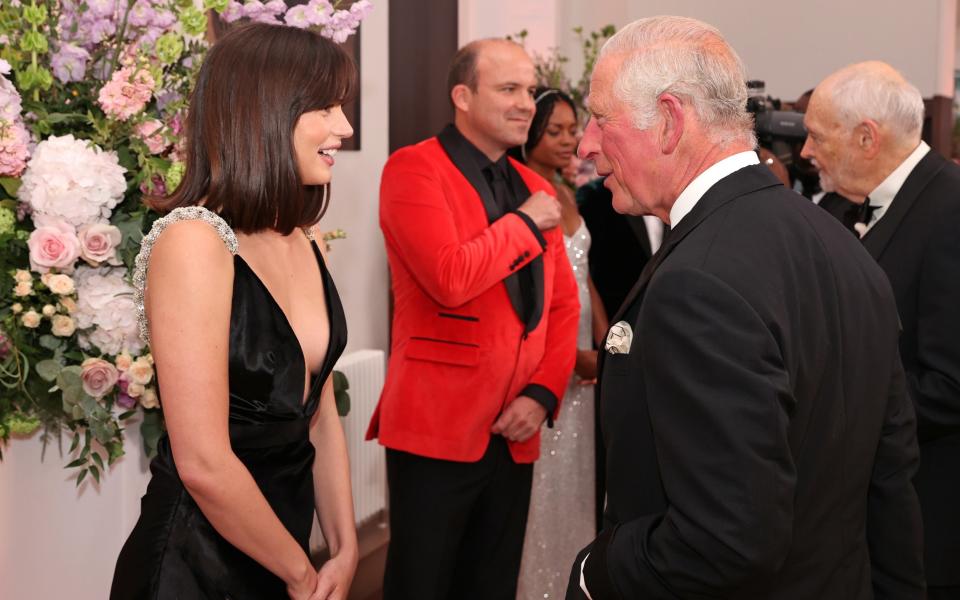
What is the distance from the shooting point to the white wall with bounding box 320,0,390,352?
3.89 metres

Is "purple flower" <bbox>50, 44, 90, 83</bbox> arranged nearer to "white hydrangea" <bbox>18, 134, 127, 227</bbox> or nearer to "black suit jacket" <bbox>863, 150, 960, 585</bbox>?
"white hydrangea" <bbox>18, 134, 127, 227</bbox>

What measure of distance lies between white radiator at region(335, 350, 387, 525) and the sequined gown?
27.0 inches

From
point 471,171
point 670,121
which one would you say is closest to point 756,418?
point 670,121

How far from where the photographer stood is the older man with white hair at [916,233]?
7.33 ft

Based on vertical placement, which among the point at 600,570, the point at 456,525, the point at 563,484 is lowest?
the point at 563,484

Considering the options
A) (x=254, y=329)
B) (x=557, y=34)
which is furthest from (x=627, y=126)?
(x=557, y=34)

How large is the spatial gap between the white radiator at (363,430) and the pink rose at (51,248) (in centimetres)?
185

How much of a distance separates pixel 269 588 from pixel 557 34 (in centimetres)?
426

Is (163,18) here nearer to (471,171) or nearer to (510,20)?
(471,171)

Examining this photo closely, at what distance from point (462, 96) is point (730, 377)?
1.88 m

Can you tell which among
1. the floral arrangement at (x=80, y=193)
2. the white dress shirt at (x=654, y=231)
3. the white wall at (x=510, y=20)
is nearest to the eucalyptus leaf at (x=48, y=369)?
the floral arrangement at (x=80, y=193)

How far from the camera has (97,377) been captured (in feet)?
6.43

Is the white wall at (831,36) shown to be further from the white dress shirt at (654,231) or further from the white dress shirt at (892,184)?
the white dress shirt at (892,184)

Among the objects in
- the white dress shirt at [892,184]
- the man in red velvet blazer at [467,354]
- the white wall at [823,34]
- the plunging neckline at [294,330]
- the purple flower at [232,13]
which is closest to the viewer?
the plunging neckline at [294,330]
